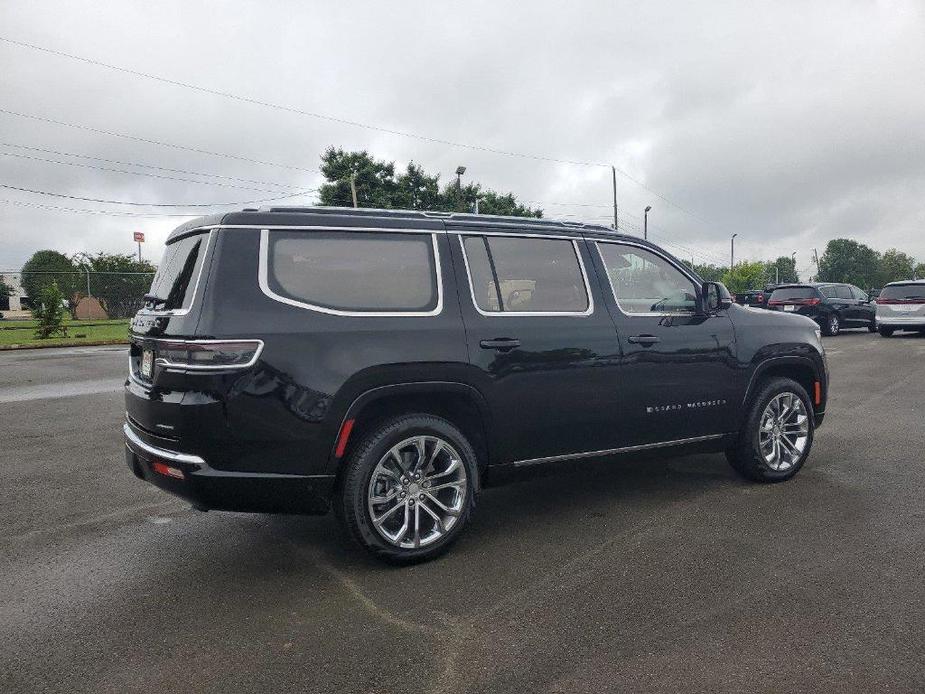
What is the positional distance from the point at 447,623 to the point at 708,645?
1.10 m

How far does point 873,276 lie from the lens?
150750mm

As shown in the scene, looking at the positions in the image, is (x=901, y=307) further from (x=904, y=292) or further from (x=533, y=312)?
(x=533, y=312)

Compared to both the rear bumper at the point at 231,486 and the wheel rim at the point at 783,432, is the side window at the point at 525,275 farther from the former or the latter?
the wheel rim at the point at 783,432

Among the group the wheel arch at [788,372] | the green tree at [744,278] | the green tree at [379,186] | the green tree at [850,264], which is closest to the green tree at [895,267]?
the green tree at [850,264]

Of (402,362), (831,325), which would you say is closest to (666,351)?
(402,362)

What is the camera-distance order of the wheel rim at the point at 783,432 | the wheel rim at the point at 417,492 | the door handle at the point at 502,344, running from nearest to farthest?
the wheel rim at the point at 417,492
the door handle at the point at 502,344
the wheel rim at the point at 783,432

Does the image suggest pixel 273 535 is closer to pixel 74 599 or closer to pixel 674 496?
pixel 74 599

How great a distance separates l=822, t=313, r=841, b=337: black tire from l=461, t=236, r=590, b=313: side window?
21.2m

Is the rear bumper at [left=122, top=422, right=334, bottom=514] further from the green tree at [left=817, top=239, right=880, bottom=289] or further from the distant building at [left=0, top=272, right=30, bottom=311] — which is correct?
the green tree at [left=817, top=239, right=880, bottom=289]

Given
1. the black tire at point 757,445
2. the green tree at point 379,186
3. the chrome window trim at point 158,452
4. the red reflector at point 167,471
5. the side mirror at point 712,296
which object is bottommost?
the black tire at point 757,445

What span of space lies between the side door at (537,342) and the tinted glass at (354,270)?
24 cm

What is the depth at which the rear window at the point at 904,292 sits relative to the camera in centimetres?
2072

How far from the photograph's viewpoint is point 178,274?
150 inches

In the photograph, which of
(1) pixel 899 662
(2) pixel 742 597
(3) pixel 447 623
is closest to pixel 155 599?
(3) pixel 447 623
